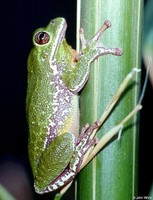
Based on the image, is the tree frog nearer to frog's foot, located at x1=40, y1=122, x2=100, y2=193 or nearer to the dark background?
frog's foot, located at x1=40, y1=122, x2=100, y2=193

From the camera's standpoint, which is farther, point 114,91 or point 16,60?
point 16,60

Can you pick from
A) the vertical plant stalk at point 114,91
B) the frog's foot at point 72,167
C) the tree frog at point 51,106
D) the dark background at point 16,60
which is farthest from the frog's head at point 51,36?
the dark background at point 16,60

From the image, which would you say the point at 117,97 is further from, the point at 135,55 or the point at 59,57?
the point at 59,57

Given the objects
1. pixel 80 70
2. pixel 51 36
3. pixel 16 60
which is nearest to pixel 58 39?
pixel 51 36

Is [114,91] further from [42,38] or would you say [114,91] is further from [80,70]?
[42,38]

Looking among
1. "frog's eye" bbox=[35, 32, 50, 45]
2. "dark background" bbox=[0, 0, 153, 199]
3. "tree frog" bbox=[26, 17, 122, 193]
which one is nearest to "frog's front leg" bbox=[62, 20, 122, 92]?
"tree frog" bbox=[26, 17, 122, 193]

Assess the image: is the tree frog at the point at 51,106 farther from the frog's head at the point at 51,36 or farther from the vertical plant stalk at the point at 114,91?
the vertical plant stalk at the point at 114,91
